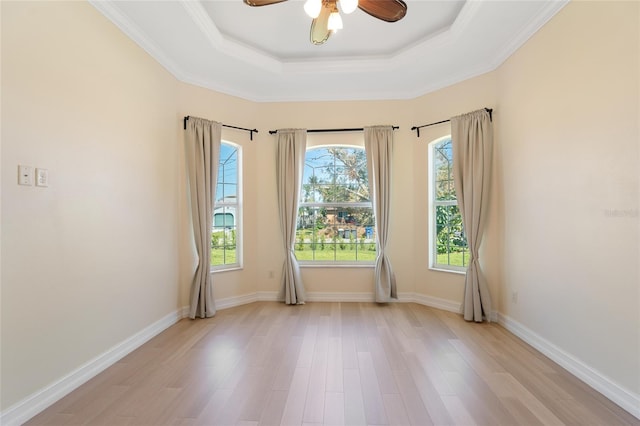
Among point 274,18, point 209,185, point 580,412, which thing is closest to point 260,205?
point 209,185

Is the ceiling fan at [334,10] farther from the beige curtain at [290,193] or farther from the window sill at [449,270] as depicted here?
the window sill at [449,270]

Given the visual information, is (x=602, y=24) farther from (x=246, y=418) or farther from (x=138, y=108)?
(x=138, y=108)

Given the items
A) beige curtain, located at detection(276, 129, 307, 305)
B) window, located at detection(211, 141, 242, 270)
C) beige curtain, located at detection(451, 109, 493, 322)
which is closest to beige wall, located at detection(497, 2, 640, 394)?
beige curtain, located at detection(451, 109, 493, 322)

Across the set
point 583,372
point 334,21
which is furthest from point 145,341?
point 583,372

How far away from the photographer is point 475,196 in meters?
3.35

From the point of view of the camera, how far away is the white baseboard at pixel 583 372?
6.08ft

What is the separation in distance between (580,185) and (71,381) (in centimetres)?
399

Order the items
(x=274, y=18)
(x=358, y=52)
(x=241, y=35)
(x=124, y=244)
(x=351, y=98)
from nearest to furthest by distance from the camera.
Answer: (x=124, y=244), (x=274, y=18), (x=241, y=35), (x=358, y=52), (x=351, y=98)

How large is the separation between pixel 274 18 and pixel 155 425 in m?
3.36

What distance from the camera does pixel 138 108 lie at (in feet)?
9.46

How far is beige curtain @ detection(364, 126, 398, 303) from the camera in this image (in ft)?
13.2

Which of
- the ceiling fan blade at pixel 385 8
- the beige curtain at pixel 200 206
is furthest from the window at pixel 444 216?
the beige curtain at pixel 200 206

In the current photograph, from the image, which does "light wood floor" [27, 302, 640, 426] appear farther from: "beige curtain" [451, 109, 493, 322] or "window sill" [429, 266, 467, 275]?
"window sill" [429, 266, 467, 275]

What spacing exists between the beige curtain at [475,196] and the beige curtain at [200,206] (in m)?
3.04
